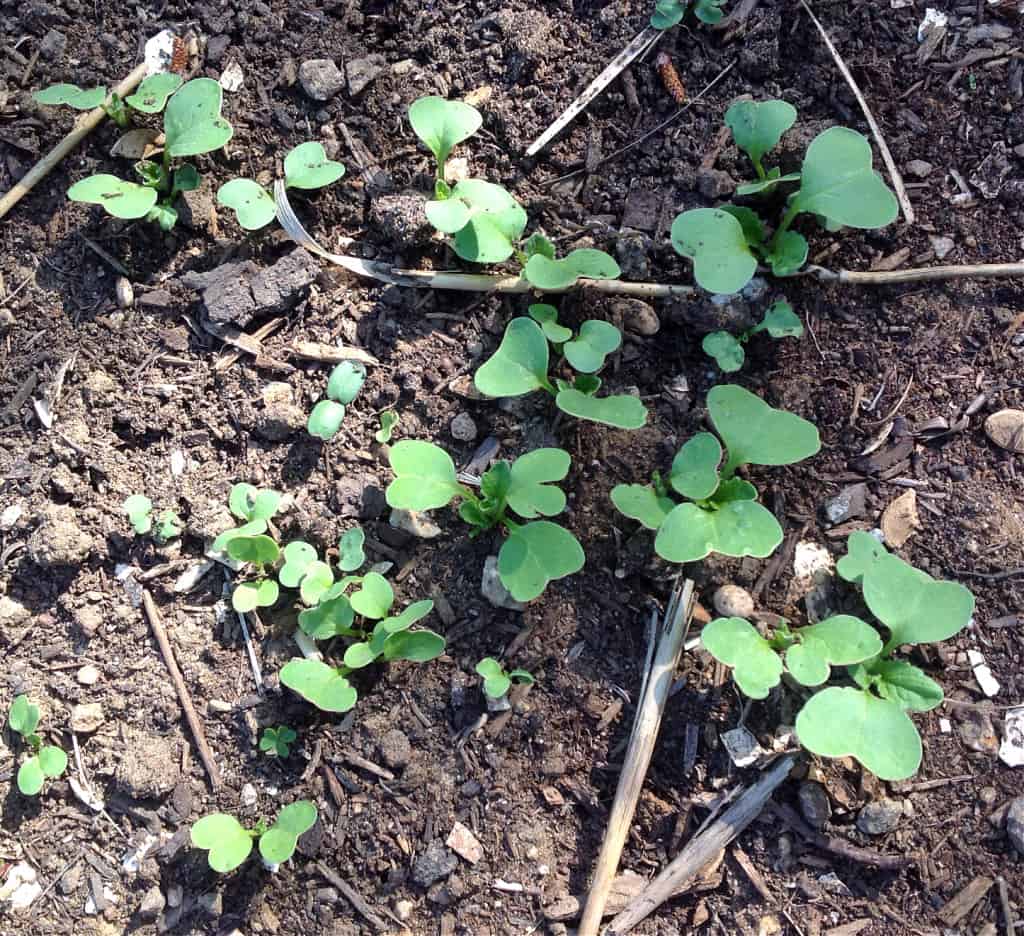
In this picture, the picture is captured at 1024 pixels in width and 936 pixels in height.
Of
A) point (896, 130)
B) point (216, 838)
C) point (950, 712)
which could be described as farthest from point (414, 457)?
point (896, 130)

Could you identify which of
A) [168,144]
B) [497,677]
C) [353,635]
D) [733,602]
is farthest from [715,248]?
[168,144]

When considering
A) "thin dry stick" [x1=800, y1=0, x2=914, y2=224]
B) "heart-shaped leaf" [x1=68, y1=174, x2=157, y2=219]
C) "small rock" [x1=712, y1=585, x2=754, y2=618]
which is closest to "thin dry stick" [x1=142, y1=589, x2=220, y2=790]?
"heart-shaped leaf" [x1=68, y1=174, x2=157, y2=219]

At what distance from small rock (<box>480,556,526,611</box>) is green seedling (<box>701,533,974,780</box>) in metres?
0.37

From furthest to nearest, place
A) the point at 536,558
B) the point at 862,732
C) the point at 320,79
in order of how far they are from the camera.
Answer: the point at 320,79 < the point at 536,558 < the point at 862,732

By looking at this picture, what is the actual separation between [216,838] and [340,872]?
0.23 m

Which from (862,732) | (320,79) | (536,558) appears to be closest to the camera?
(862,732)

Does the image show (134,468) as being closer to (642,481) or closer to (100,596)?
(100,596)

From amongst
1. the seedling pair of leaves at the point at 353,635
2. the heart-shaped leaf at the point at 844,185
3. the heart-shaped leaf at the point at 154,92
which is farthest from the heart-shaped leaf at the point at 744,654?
the heart-shaped leaf at the point at 154,92

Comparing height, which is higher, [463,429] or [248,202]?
[248,202]

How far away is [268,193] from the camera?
1.83 metres

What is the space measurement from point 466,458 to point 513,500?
20cm

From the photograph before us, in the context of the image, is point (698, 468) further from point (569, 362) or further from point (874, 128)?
point (874, 128)

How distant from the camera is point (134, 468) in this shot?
176cm

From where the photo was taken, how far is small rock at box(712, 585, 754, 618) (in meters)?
1.60
